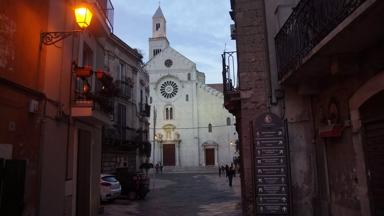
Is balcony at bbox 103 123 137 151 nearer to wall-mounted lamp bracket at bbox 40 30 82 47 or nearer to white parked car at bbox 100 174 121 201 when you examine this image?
white parked car at bbox 100 174 121 201

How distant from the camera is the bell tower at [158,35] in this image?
81.3 metres

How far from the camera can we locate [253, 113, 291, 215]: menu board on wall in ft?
26.7

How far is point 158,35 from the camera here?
83750mm

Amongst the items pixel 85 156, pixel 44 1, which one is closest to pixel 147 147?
pixel 85 156

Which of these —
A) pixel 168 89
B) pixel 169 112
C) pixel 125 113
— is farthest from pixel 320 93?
pixel 168 89

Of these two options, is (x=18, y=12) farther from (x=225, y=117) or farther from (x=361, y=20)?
(x=225, y=117)

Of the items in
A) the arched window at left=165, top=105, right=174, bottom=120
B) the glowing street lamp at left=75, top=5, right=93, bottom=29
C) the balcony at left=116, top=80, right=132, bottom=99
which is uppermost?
the arched window at left=165, top=105, right=174, bottom=120

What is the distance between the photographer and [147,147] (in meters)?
37.1

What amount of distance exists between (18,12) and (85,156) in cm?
597

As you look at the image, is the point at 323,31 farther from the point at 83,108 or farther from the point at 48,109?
the point at 83,108

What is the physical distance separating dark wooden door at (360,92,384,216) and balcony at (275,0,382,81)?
3.24ft

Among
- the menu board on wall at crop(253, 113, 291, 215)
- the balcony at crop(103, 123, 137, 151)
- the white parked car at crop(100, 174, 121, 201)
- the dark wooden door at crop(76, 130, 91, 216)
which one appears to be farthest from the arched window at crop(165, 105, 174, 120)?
the menu board on wall at crop(253, 113, 291, 215)

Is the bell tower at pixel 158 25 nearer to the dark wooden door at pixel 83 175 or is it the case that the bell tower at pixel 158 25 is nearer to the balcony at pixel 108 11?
the balcony at pixel 108 11

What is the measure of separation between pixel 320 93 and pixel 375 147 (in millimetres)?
2335
